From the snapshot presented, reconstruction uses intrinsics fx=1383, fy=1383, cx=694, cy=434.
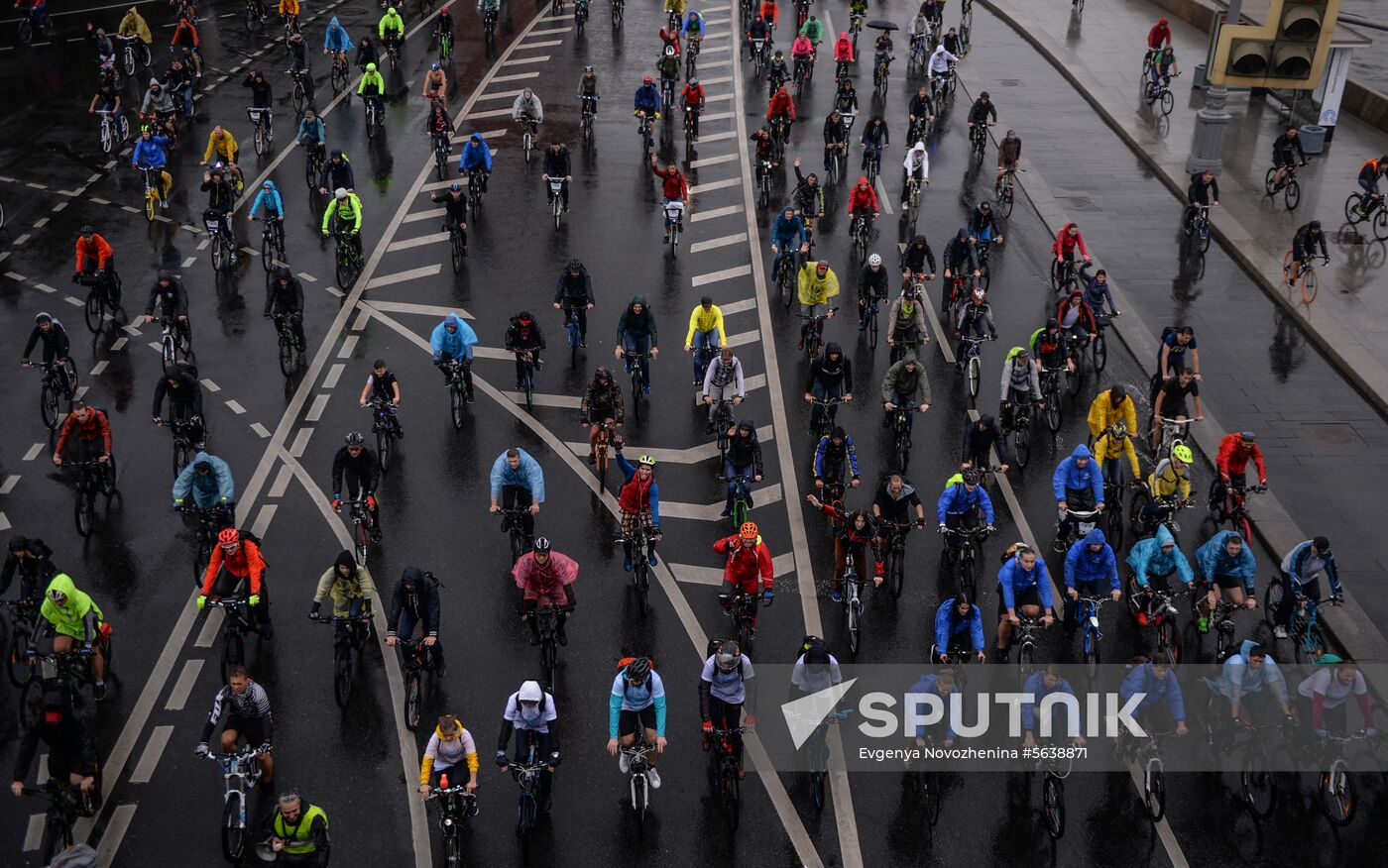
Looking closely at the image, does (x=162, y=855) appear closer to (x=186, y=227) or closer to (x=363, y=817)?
(x=363, y=817)

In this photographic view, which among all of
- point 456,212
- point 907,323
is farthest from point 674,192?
point 907,323

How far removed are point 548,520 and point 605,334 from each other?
255 inches

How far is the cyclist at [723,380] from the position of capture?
20484mm

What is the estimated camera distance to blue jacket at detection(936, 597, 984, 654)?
14.8 metres

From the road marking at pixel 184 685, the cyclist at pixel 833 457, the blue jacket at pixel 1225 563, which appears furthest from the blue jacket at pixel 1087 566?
the road marking at pixel 184 685

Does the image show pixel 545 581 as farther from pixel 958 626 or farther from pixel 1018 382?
pixel 1018 382

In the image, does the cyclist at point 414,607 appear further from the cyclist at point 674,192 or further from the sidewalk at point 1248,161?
the sidewalk at point 1248,161

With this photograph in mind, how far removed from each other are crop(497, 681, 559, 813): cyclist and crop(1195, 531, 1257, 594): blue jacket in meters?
8.17

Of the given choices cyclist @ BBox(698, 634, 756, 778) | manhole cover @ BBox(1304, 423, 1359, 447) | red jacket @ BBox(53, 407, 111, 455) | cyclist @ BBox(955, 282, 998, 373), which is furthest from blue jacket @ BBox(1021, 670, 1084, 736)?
red jacket @ BBox(53, 407, 111, 455)

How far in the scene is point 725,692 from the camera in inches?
556

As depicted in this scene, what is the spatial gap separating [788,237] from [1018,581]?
39.0 feet

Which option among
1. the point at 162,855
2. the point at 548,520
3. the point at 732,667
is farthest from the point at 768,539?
the point at 162,855

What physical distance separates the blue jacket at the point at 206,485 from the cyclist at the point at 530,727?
20.0 ft

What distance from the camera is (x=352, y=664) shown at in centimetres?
1645
